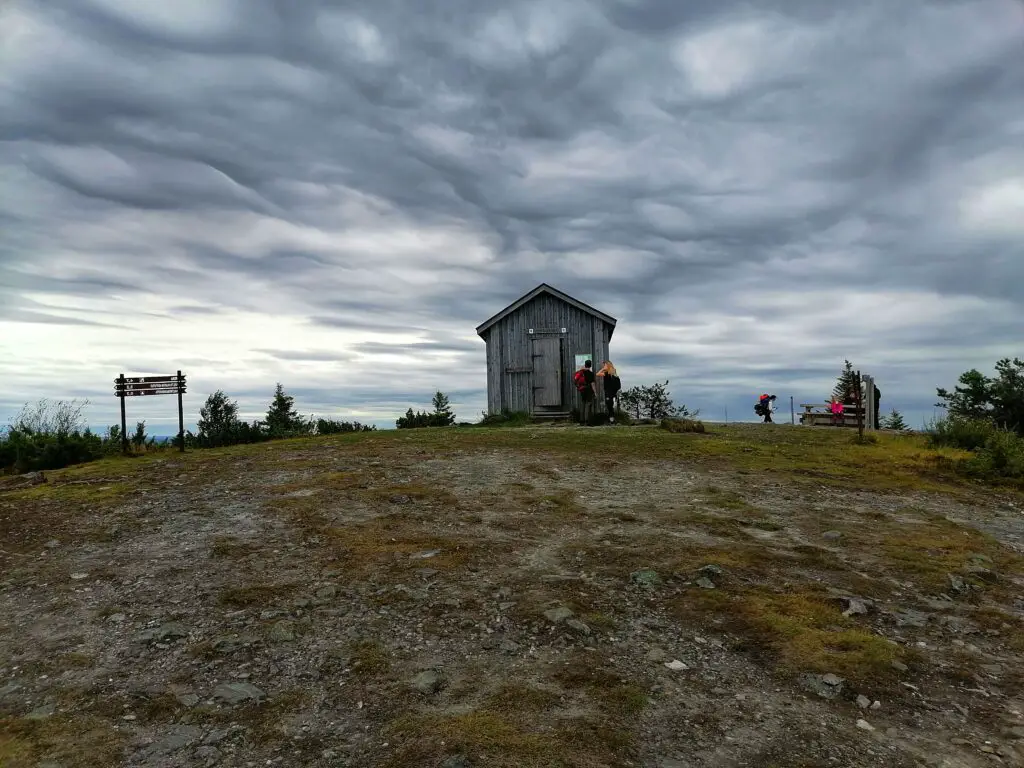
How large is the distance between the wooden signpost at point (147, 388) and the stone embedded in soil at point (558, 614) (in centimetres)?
1598

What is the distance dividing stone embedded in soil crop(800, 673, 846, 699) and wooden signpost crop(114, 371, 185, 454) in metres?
17.8

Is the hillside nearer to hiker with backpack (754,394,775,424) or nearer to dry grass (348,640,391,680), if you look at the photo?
dry grass (348,640,391,680)

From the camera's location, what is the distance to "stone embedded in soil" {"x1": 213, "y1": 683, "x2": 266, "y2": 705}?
4.25m

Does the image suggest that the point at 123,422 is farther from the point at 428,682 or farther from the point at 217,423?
the point at 428,682

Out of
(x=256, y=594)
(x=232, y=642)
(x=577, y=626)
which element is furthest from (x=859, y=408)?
(x=232, y=642)

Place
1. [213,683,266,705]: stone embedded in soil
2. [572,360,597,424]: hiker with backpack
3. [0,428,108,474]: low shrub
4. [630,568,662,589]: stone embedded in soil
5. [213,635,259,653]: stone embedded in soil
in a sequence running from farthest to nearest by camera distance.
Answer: [572,360,597,424]: hiker with backpack
[0,428,108,474]: low shrub
[630,568,662,589]: stone embedded in soil
[213,635,259,653]: stone embedded in soil
[213,683,266,705]: stone embedded in soil

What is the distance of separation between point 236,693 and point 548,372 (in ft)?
71.5

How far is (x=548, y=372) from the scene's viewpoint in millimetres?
25719

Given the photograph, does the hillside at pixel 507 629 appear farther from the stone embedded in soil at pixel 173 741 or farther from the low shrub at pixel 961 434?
the low shrub at pixel 961 434

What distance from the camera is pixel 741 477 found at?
40.3ft

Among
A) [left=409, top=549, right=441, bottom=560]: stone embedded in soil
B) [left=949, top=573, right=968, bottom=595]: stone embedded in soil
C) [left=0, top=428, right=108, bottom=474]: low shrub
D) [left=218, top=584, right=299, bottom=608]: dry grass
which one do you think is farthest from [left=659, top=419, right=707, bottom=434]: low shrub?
[left=0, top=428, right=108, bottom=474]: low shrub

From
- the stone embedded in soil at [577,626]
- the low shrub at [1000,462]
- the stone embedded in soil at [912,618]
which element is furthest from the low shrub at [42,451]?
the low shrub at [1000,462]

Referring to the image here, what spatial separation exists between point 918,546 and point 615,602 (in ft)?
15.0

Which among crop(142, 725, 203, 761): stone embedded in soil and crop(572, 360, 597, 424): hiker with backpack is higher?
crop(572, 360, 597, 424): hiker with backpack
